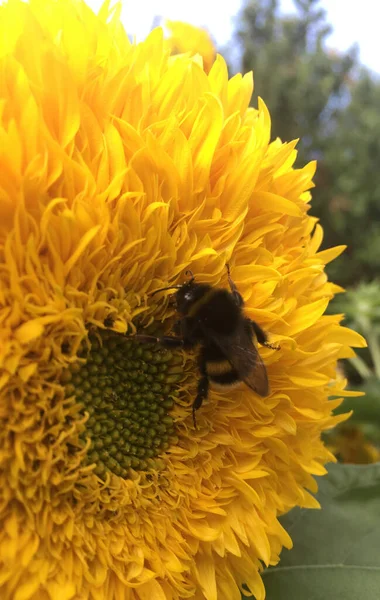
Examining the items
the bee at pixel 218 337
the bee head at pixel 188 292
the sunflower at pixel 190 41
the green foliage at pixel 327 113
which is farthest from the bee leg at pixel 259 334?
the green foliage at pixel 327 113

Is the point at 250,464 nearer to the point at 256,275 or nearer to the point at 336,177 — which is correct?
the point at 256,275

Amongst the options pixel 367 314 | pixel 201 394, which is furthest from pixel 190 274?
pixel 367 314

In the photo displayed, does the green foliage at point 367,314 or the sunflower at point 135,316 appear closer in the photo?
the sunflower at point 135,316

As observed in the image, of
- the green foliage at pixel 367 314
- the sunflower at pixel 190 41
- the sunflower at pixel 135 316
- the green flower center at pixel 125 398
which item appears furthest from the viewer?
the green foliage at pixel 367 314

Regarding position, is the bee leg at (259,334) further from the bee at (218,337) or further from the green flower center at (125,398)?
the green flower center at (125,398)

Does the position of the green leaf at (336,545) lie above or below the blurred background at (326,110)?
below
